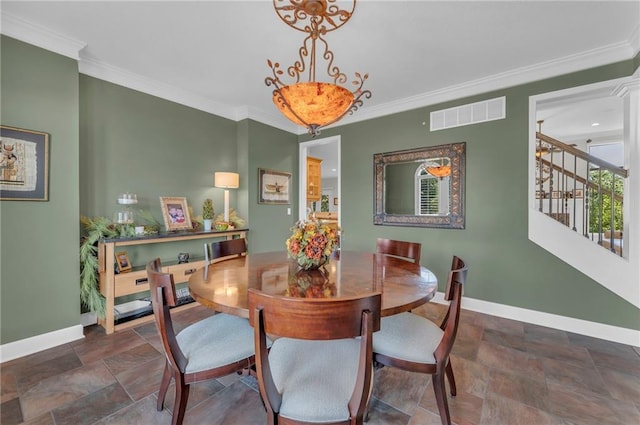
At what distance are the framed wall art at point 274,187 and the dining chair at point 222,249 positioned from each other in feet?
5.59

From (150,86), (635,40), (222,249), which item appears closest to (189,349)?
(222,249)

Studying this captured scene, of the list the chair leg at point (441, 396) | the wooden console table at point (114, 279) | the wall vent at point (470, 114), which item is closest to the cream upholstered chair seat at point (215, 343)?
the chair leg at point (441, 396)

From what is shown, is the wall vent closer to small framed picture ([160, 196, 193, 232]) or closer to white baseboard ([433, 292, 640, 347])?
white baseboard ([433, 292, 640, 347])

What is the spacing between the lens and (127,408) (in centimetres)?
162

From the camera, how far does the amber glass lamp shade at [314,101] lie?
1646 millimetres

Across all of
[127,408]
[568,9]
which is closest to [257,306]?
[127,408]

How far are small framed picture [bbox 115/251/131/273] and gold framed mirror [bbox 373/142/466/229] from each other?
308cm

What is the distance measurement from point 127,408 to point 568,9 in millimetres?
4057

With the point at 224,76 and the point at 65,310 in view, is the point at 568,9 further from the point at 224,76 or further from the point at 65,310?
the point at 65,310

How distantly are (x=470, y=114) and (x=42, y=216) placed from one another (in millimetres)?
4434

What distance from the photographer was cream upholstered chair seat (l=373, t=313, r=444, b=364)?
1.38m

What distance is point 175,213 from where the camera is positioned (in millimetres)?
3299

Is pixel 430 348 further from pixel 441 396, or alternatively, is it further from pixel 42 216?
pixel 42 216

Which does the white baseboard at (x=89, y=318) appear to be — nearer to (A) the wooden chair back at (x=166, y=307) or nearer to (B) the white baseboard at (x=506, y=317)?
(B) the white baseboard at (x=506, y=317)
